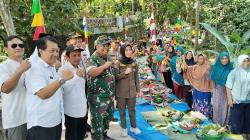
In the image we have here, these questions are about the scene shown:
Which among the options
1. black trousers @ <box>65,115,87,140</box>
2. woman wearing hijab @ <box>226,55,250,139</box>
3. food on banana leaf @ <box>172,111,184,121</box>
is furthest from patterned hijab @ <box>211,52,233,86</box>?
black trousers @ <box>65,115,87,140</box>

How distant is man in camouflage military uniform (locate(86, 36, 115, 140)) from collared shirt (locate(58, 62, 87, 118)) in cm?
49

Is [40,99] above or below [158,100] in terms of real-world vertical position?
above

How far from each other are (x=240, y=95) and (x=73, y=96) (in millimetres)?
2754

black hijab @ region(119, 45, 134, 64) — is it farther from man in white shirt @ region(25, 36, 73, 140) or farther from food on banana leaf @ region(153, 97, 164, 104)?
food on banana leaf @ region(153, 97, 164, 104)

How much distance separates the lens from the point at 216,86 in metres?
5.51

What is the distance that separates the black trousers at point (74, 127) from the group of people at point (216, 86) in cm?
257

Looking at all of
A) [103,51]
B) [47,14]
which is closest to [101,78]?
[103,51]

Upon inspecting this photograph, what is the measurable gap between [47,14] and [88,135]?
4.83 meters

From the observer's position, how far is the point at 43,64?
257cm

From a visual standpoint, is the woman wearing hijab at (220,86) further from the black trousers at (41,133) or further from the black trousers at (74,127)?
the black trousers at (41,133)

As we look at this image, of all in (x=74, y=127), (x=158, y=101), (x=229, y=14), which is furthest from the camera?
(x=229, y=14)

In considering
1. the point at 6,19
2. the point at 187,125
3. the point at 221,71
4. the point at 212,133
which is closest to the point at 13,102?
the point at 6,19

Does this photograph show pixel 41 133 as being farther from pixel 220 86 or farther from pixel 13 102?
pixel 220 86

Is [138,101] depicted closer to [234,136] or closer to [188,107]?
[188,107]
